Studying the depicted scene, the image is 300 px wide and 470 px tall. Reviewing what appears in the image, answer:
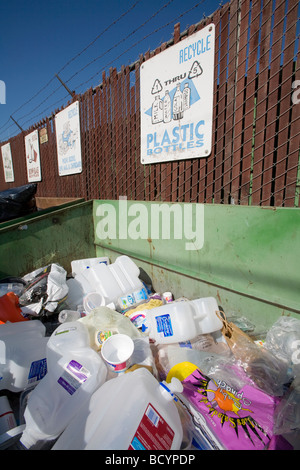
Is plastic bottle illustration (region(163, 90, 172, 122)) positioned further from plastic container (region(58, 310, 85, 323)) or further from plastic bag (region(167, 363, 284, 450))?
plastic bag (region(167, 363, 284, 450))

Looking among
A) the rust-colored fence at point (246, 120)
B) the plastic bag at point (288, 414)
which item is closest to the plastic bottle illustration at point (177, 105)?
the rust-colored fence at point (246, 120)

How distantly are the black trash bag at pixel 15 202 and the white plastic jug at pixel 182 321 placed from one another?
231 cm

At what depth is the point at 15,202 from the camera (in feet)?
9.94

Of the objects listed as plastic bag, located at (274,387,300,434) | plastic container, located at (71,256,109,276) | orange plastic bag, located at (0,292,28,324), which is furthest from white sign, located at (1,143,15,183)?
plastic bag, located at (274,387,300,434)

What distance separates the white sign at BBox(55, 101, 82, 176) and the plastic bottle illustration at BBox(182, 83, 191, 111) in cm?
236

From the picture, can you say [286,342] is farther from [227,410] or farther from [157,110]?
[157,110]

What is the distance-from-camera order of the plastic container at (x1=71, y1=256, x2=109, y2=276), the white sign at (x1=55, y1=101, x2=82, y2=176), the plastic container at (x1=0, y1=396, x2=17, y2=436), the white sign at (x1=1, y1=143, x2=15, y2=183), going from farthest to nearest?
the white sign at (x1=1, y1=143, x2=15, y2=183)
the white sign at (x1=55, y1=101, x2=82, y2=176)
the plastic container at (x1=71, y1=256, x2=109, y2=276)
the plastic container at (x1=0, y1=396, x2=17, y2=436)

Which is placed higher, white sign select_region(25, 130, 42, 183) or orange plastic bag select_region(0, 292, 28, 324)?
white sign select_region(25, 130, 42, 183)

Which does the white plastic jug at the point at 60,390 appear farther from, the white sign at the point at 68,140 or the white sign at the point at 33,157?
the white sign at the point at 33,157

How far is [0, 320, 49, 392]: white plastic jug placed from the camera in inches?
57.1

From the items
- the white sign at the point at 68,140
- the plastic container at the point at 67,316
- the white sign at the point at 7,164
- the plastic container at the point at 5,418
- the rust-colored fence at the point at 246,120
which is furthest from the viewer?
the white sign at the point at 7,164

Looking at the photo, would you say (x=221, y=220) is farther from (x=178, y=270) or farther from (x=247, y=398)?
(x=247, y=398)

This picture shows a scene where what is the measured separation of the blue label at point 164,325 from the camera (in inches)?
69.6
